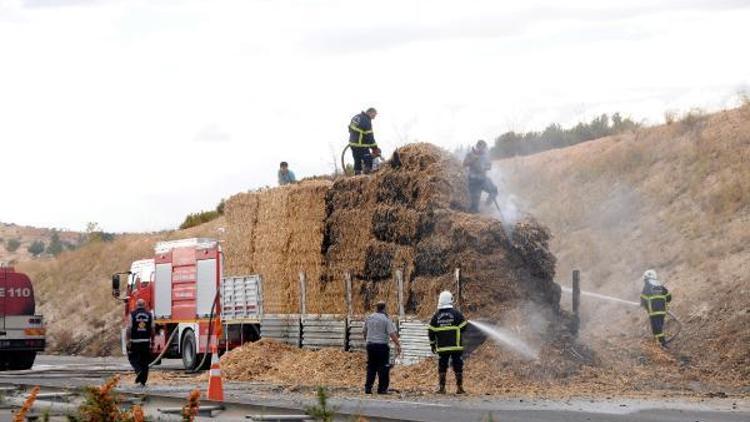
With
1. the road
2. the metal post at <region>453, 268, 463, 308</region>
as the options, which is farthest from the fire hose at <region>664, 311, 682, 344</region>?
the road

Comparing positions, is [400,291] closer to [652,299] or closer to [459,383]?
[459,383]

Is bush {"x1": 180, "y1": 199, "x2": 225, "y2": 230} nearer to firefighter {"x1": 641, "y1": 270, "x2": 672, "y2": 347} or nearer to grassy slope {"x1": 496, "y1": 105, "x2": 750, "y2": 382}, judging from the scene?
grassy slope {"x1": 496, "y1": 105, "x2": 750, "y2": 382}

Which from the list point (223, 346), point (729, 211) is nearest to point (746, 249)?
point (729, 211)

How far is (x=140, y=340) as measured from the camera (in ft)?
82.0

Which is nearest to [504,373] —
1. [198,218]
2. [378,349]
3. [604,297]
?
[378,349]

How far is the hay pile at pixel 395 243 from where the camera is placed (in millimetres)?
24891

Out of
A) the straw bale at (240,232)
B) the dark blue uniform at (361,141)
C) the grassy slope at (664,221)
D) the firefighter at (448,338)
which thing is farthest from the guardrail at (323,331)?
the grassy slope at (664,221)

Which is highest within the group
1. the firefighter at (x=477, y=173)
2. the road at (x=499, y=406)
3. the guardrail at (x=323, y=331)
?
the firefighter at (x=477, y=173)

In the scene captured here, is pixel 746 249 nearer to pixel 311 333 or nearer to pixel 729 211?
pixel 729 211

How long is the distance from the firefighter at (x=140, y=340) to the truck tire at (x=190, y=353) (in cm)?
559

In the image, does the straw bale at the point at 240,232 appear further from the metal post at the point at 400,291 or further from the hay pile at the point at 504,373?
the metal post at the point at 400,291

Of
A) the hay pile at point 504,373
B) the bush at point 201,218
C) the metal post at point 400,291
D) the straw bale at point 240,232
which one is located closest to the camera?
the hay pile at point 504,373

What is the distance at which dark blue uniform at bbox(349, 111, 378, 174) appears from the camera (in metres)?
28.0

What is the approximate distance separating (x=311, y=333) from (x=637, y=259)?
11.0m
